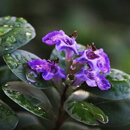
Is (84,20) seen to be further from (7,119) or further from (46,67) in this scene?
(7,119)

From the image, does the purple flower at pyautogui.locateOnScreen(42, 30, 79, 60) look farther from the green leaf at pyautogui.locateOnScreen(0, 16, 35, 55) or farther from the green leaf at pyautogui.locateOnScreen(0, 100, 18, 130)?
the green leaf at pyautogui.locateOnScreen(0, 100, 18, 130)

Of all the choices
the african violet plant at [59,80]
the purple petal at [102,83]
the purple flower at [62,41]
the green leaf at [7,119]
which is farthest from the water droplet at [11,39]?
the purple petal at [102,83]

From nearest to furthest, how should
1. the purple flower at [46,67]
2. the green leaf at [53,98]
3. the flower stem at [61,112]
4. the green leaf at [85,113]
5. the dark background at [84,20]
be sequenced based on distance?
the green leaf at [85,113] < the purple flower at [46,67] < the flower stem at [61,112] < the green leaf at [53,98] < the dark background at [84,20]

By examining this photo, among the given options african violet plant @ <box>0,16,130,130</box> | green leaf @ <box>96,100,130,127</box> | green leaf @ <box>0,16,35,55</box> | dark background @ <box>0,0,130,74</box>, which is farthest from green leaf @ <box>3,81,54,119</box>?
dark background @ <box>0,0,130,74</box>

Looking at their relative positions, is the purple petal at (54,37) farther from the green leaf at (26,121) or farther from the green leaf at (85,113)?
the green leaf at (26,121)

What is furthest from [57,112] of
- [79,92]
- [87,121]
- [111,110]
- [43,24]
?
[43,24]

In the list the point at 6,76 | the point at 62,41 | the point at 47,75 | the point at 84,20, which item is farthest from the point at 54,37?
the point at 84,20
